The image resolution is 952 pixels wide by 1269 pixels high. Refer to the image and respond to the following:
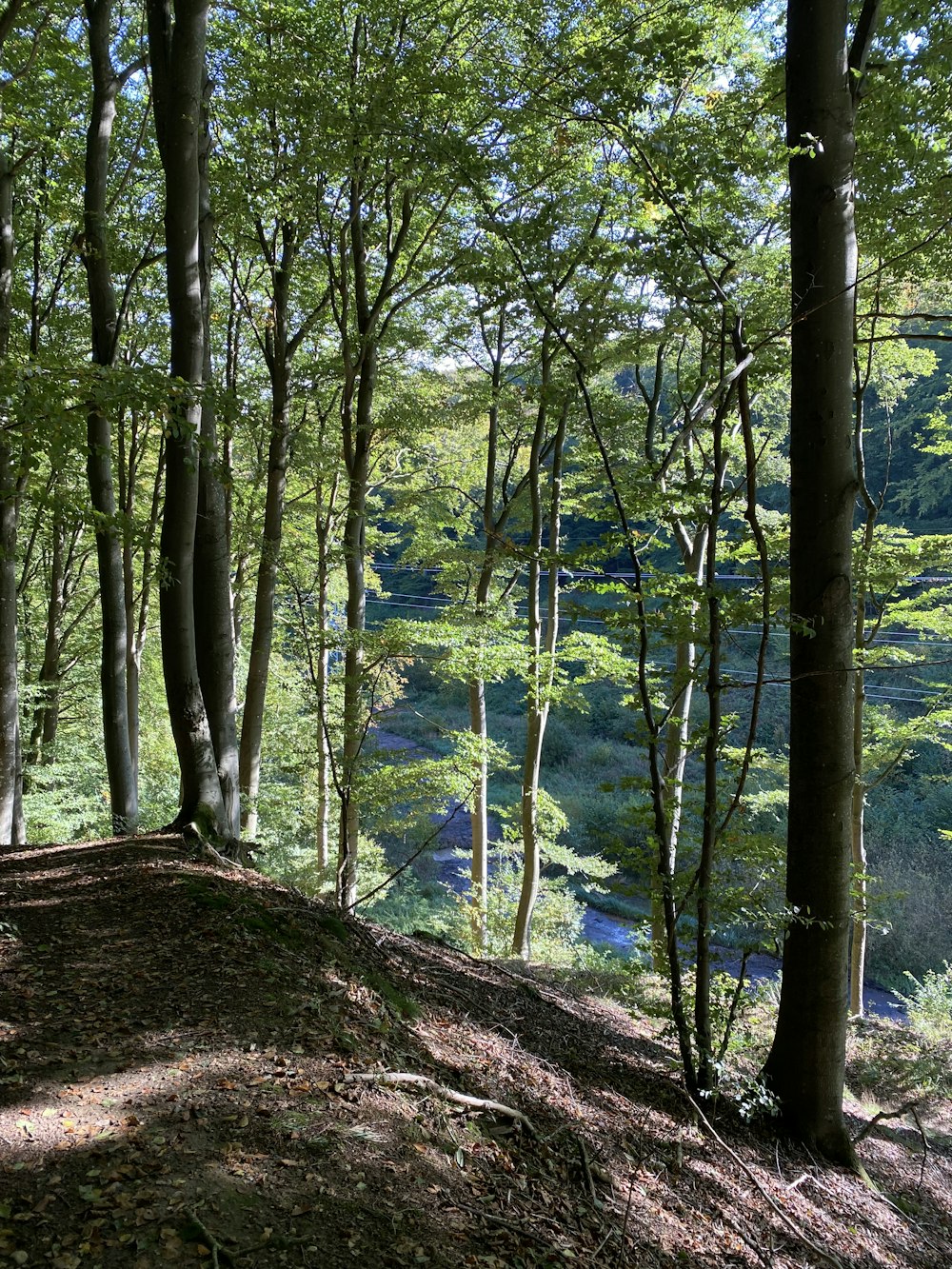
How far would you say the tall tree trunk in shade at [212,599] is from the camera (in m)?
5.75

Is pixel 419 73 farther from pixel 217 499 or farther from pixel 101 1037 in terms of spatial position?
pixel 101 1037

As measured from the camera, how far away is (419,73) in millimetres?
7418

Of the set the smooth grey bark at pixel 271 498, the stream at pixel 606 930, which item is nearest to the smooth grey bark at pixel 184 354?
the stream at pixel 606 930

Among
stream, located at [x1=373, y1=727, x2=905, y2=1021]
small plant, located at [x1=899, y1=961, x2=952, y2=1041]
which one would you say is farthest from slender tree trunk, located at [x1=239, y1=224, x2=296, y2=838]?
small plant, located at [x1=899, y1=961, x2=952, y2=1041]

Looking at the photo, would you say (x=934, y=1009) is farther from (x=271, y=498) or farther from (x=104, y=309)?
(x=104, y=309)

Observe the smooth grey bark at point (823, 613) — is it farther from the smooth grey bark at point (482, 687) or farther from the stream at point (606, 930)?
the smooth grey bark at point (482, 687)

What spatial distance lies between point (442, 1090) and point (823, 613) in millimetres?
3113

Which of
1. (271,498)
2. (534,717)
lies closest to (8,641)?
(271,498)

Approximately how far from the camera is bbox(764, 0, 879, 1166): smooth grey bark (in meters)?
4.15

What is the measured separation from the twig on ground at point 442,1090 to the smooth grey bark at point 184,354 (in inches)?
123

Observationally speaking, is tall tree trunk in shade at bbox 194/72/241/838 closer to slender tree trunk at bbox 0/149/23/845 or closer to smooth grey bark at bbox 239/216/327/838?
smooth grey bark at bbox 239/216/327/838

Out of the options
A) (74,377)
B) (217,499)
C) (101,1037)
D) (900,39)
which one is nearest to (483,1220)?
(101,1037)

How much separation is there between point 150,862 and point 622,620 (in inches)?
136

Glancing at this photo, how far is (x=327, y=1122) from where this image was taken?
2.47 metres
